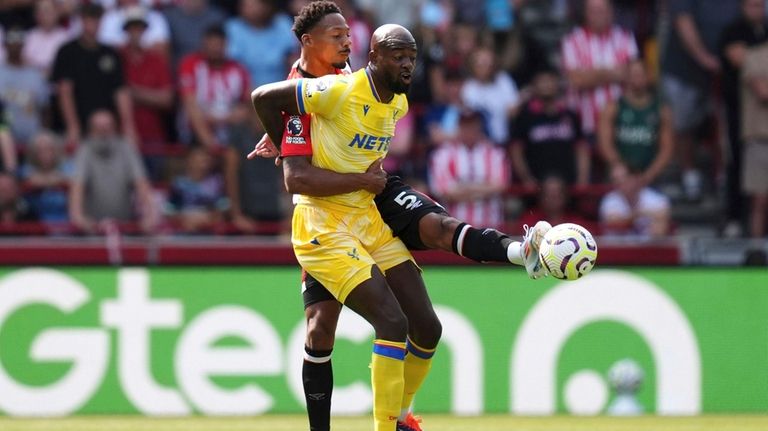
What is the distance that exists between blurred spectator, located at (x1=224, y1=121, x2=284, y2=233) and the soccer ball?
736 centimetres

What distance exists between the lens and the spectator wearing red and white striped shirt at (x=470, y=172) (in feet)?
48.5

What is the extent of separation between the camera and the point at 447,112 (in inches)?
611

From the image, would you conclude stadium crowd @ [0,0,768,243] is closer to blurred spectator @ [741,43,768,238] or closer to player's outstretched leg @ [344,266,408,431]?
blurred spectator @ [741,43,768,238]

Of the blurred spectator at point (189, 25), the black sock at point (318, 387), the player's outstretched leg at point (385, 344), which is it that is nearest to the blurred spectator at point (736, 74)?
the blurred spectator at point (189, 25)

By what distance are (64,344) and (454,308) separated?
11.4 feet

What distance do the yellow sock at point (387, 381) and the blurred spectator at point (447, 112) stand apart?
7.30 metres

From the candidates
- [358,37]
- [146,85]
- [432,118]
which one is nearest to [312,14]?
[432,118]

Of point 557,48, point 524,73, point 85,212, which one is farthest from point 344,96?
point 557,48

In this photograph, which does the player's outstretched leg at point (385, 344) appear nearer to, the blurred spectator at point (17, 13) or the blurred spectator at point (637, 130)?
the blurred spectator at point (637, 130)

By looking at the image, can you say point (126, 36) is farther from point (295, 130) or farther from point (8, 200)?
point (295, 130)

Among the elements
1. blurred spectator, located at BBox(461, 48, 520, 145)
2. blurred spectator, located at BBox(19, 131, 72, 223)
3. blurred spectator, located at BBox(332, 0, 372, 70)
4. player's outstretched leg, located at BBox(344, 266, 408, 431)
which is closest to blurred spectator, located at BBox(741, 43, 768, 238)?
blurred spectator, located at BBox(461, 48, 520, 145)

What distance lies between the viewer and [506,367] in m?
12.5

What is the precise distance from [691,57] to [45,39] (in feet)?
24.3

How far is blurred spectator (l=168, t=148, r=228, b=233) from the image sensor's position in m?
15.0
